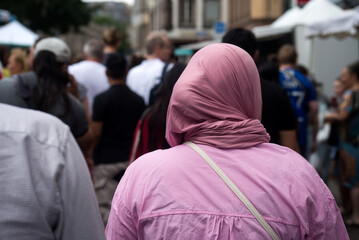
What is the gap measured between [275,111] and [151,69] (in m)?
2.66

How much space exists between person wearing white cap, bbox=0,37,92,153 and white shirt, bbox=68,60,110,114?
218 cm

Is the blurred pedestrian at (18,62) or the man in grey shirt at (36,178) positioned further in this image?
the blurred pedestrian at (18,62)

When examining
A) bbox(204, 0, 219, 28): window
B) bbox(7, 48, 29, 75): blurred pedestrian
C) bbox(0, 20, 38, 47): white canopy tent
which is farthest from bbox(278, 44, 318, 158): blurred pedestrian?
bbox(204, 0, 219, 28): window

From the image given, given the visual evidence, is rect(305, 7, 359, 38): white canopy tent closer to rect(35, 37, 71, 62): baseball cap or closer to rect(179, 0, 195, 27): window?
rect(35, 37, 71, 62): baseball cap

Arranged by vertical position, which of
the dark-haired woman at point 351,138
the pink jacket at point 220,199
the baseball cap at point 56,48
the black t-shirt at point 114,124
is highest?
the baseball cap at point 56,48

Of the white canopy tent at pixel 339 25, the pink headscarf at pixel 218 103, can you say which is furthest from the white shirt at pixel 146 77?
the pink headscarf at pixel 218 103

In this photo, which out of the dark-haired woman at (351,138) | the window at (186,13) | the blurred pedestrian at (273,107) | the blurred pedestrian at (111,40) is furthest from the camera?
the window at (186,13)

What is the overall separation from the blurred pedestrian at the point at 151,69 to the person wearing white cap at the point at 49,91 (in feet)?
7.09

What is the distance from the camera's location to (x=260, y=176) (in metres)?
2.08

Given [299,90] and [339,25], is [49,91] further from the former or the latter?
[339,25]

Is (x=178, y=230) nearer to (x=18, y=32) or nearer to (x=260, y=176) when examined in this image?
(x=260, y=176)

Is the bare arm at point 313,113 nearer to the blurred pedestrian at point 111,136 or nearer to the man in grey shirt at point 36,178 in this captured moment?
the blurred pedestrian at point 111,136

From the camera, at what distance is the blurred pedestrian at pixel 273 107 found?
408cm

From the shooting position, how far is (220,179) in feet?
6.76
